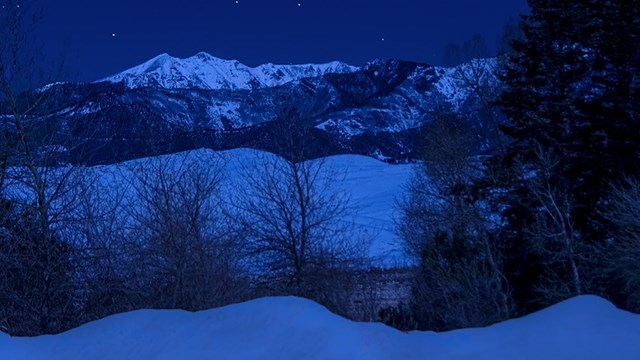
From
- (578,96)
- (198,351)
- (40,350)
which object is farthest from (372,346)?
(578,96)

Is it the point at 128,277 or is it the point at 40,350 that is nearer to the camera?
the point at 40,350

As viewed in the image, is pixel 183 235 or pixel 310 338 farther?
pixel 183 235

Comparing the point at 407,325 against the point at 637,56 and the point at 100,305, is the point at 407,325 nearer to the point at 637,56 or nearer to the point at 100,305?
the point at 100,305

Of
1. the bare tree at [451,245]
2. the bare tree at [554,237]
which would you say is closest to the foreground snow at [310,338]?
the bare tree at [451,245]

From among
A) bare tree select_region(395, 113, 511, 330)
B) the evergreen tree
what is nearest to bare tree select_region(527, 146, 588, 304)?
the evergreen tree

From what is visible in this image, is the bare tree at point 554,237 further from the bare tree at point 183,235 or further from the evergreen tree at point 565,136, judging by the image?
the bare tree at point 183,235

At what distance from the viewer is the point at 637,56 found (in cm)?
2117

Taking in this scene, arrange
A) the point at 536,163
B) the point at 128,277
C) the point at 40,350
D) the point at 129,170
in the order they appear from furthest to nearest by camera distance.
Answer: the point at 536,163
the point at 129,170
the point at 128,277
the point at 40,350

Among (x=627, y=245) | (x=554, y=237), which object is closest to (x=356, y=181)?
(x=554, y=237)

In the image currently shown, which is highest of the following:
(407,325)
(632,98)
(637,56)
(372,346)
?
(637,56)

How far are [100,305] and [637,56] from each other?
19.4 meters

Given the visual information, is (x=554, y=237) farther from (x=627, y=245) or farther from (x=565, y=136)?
(x=565, y=136)

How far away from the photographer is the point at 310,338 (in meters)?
4.55

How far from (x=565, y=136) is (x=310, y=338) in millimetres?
19718
